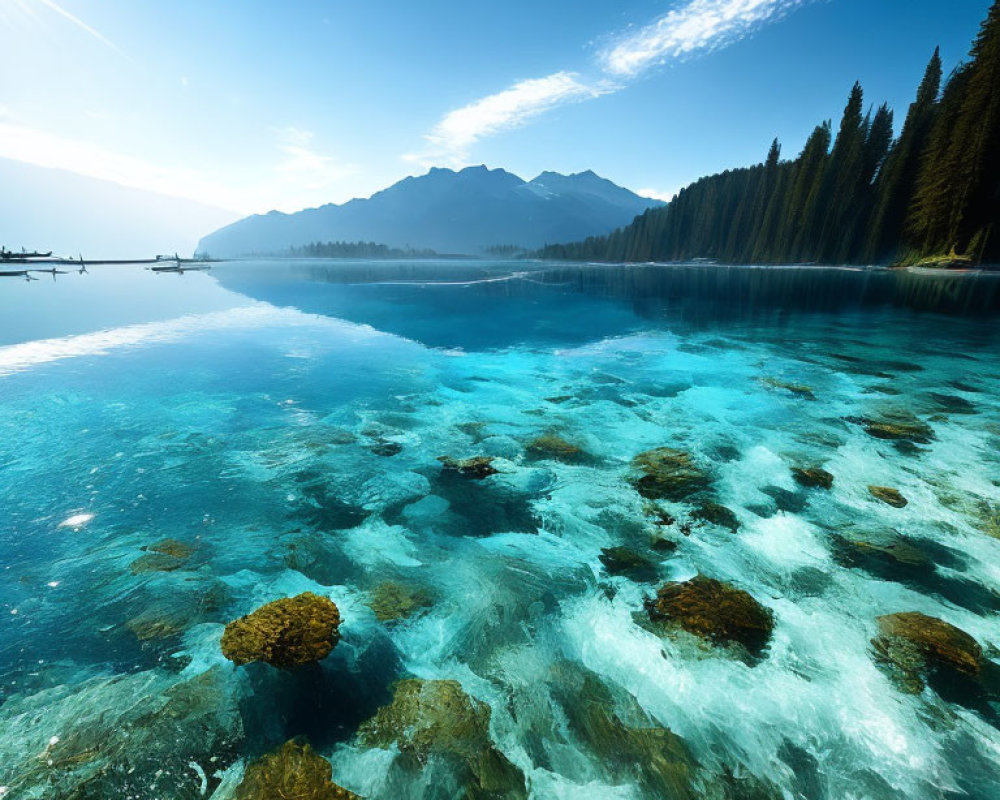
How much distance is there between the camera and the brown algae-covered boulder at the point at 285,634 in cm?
718

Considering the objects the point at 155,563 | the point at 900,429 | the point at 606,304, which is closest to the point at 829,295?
the point at 606,304

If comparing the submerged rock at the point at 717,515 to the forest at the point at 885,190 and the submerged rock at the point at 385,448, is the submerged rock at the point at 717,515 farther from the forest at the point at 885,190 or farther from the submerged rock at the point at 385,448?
the forest at the point at 885,190

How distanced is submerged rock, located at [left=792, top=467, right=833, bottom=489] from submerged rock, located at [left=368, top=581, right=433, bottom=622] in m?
11.3

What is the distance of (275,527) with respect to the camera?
430 inches

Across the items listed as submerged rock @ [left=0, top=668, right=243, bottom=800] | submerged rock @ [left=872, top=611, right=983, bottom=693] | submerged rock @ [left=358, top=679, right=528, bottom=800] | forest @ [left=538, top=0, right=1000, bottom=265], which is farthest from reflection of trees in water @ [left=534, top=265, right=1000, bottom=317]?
submerged rock @ [left=0, top=668, right=243, bottom=800]

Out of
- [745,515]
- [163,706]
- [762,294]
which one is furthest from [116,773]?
[762,294]

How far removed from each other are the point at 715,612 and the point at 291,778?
24.0 feet

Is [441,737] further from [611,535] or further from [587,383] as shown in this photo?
[587,383]

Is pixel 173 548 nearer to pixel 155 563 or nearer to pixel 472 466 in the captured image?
pixel 155 563

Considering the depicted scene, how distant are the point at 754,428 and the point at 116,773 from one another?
19187 mm

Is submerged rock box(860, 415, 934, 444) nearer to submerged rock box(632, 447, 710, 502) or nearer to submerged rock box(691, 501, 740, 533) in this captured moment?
submerged rock box(632, 447, 710, 502)

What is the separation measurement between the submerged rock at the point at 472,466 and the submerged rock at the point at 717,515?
5.97 meters

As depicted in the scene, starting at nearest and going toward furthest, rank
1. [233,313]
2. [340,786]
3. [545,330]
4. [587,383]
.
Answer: [340,786] < [587,383] < [545,330] < [233,313]

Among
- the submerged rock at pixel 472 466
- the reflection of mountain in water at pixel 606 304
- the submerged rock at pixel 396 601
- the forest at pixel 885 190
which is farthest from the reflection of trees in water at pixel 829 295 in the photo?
the submerged rock at pixel 396 601
